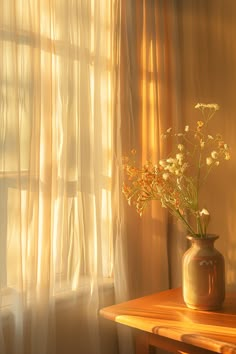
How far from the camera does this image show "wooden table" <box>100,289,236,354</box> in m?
1.61

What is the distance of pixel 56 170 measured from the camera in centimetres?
207

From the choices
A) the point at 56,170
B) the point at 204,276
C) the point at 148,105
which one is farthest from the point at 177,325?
the point at 148,105

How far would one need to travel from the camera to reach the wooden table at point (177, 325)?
5.27ft

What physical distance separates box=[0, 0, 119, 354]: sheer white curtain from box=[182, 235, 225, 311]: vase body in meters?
0.49

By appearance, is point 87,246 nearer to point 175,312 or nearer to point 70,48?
point 175,312

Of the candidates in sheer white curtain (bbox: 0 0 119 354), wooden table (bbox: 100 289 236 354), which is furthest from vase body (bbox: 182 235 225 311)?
sheer white curtain (bbox: 0 0 119 354)

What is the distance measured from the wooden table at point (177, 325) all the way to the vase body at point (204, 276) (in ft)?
0.14

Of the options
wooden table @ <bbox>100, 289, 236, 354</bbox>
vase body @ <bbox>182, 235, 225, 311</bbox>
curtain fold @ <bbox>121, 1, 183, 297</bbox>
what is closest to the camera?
wooden table @ <bbox>100, 289, 236, 354</bbox>

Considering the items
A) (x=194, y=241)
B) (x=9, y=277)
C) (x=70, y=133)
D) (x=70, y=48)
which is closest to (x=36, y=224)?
(x=9, y=277)

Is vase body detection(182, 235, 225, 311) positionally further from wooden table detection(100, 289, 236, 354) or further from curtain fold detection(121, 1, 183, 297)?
curtain fold detection(121, 1, 183, 297)

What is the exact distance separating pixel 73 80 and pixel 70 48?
140 mm

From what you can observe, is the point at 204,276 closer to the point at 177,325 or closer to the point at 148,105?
the point at 177,325

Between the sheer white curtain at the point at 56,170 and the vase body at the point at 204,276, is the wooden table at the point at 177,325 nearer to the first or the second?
the vase body at the point at 204,276

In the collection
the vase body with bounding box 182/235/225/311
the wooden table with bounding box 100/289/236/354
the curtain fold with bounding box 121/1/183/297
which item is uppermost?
the curtain fold with bounding box 121/1/183/297
